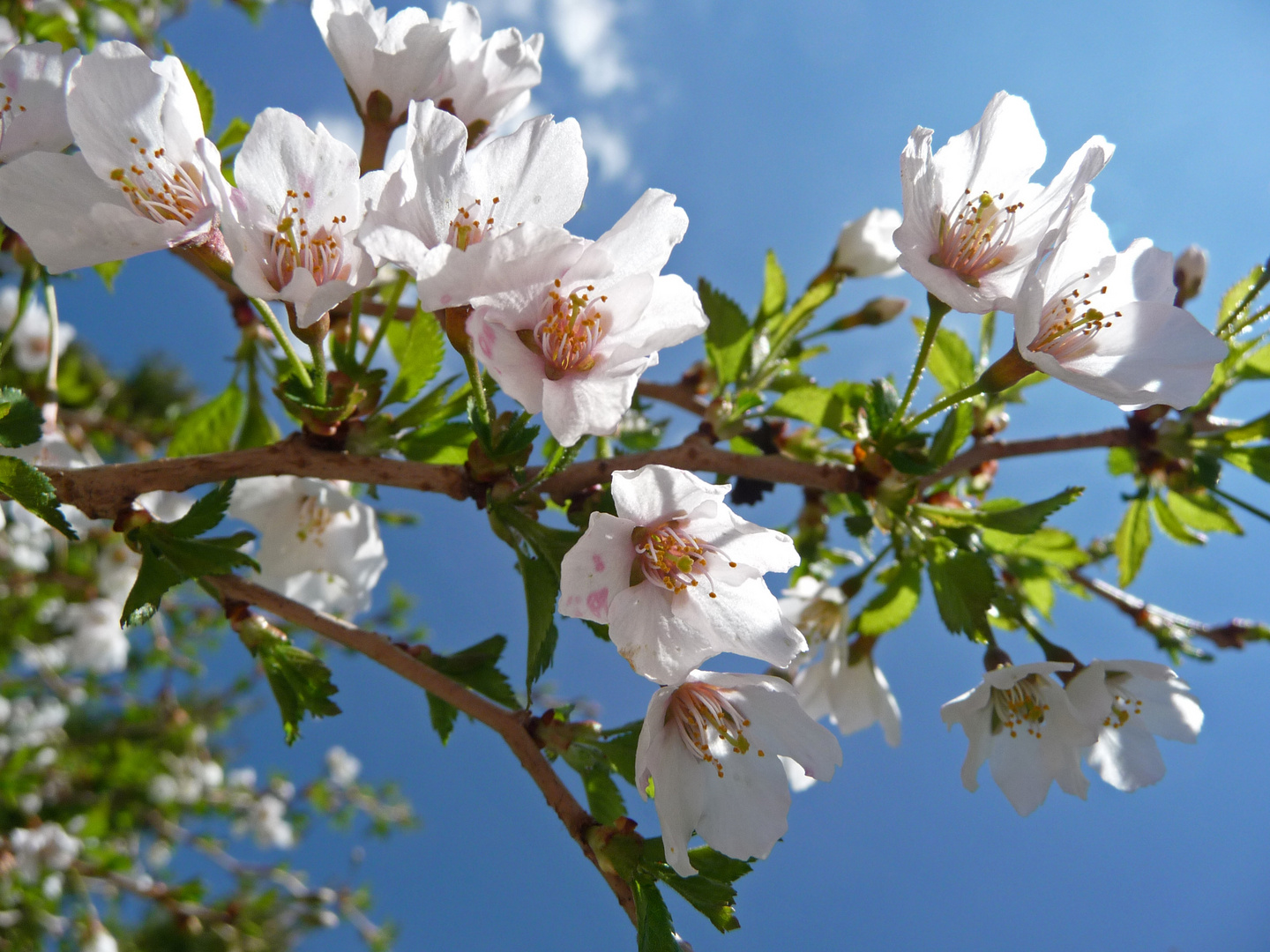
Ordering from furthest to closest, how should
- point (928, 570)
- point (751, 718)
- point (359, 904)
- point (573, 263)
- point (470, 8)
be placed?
point (359, 904) < point (470, 8) < point (928, 570) < point (751, 718) < point (573, 263)

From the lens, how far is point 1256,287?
1.39m

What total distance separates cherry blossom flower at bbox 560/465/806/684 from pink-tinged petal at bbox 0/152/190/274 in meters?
0.56

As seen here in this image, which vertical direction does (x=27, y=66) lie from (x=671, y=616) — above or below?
above

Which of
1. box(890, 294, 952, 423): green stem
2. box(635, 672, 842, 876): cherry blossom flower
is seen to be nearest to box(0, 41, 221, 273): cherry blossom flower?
box(635, 672, 842, 876): cherry blossom flower

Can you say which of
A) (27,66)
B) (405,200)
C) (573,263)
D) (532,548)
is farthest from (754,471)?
(27,66)

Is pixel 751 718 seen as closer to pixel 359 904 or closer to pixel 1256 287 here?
pixel 1256 287

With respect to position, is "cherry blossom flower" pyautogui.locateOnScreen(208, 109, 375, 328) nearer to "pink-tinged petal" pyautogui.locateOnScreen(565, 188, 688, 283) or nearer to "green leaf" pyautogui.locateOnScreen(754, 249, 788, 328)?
"pink-tinged petal" pyautogui.locateOnScreen(565, 188, 688, 283)

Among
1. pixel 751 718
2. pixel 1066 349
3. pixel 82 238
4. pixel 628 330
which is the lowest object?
pixel 751 718

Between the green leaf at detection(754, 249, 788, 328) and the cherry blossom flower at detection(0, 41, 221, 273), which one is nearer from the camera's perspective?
the cherry blossom flower at detection(0, 41, 221, 273)

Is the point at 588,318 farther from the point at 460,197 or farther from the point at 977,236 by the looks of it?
the point at 977,236

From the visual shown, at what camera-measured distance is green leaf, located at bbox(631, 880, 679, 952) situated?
865 mm

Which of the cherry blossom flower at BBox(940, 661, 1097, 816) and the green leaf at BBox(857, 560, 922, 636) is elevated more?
the green leaf at BBox(857, 560, 922, 636)

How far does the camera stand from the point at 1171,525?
5.62 ft

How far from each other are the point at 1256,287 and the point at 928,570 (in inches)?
32.3
